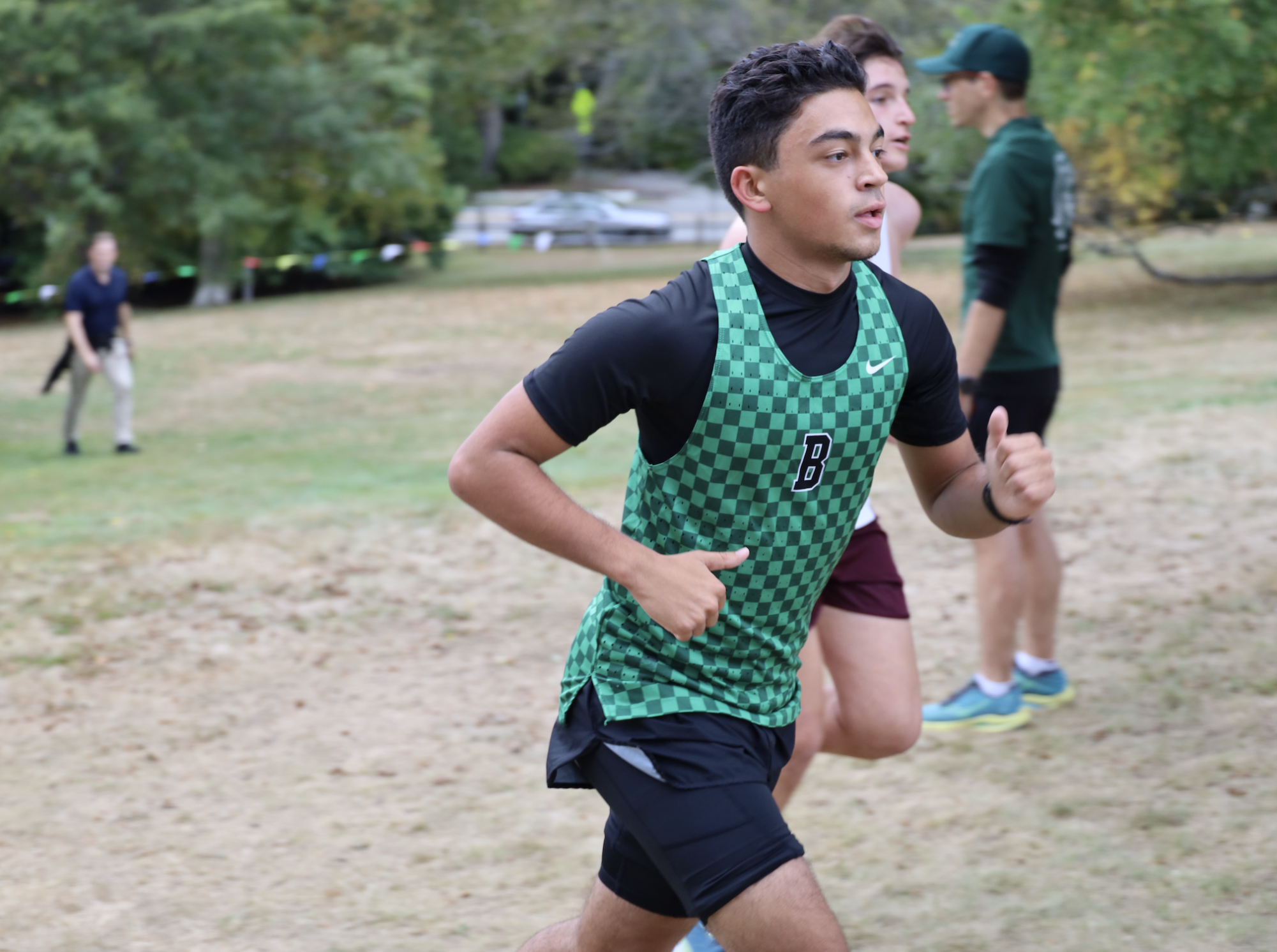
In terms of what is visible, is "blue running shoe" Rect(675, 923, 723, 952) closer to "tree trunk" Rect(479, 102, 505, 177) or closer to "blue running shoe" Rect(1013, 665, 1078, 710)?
"blue running shoe" Rect(1013, 665, 1078, 710)

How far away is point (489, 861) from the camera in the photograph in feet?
15.3

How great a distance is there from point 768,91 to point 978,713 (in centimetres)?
349

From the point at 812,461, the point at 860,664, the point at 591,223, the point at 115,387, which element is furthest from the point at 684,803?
the point at 591,223

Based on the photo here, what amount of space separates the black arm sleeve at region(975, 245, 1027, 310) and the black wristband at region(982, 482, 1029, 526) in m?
2.51

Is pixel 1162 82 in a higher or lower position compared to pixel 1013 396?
higher

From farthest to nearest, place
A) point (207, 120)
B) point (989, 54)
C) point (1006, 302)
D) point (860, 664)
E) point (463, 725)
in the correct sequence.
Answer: point (207, 120) → point (463, 725) → point (989, 54) → point (1006, 302) → point (860, 664)

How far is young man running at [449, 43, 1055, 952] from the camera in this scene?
2.44m

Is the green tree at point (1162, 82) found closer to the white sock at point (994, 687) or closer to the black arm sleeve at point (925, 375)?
the white sock at point (994, 687)

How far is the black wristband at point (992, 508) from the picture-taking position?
107 inches

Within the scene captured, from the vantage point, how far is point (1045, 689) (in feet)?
18.8

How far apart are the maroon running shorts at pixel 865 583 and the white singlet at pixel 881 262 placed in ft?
0.10

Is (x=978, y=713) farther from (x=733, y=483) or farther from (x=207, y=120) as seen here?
(x=207, y=120)

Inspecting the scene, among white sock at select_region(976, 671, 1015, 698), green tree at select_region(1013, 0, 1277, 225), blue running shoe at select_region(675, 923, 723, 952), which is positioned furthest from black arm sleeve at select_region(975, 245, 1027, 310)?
green tree at select_region(1013, 0, 1277, 225)

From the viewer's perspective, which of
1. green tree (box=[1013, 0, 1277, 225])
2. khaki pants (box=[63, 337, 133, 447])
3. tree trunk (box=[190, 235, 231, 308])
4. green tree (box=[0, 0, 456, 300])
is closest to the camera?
khaki pants (box=[63, 337, 133, 447])
